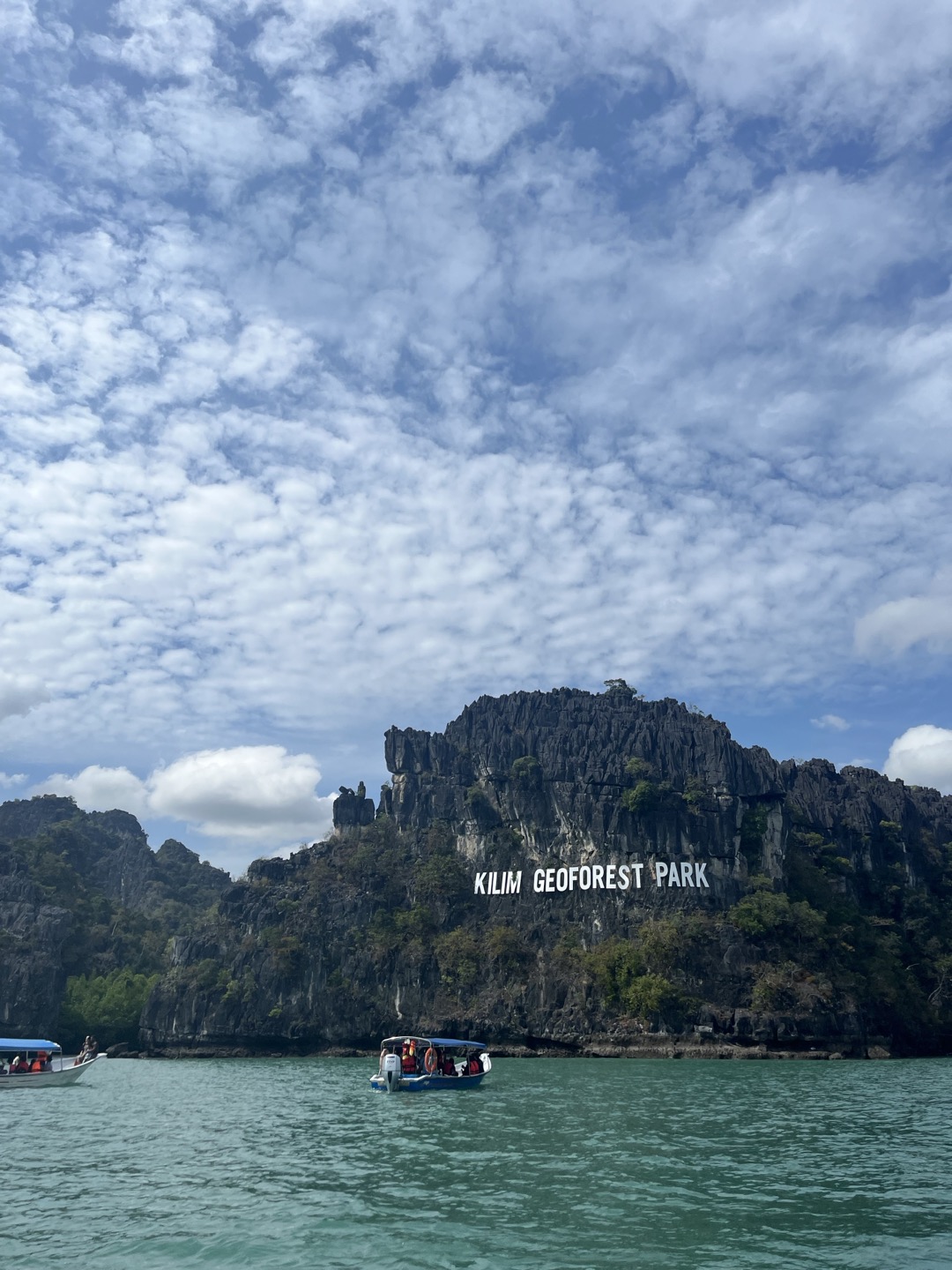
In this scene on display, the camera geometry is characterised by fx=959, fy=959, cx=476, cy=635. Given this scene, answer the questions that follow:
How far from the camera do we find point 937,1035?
85750mm

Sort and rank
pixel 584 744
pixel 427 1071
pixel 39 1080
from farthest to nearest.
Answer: pixel 584 744, pixel 39 1080, pixel 427 1071

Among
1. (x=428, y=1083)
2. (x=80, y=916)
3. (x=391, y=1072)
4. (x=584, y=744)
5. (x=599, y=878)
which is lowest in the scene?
(x=428, y=1083)

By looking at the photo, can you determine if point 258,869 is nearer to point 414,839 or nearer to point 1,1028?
point 414,839

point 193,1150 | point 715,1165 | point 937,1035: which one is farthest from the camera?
point 937,1035

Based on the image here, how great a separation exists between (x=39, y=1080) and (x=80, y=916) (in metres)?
66.1

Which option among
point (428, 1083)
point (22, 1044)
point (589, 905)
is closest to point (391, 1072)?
point (428, 1083)

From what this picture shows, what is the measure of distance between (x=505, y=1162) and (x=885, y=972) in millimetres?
74996

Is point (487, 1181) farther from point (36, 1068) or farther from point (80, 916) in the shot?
point (80, 916)

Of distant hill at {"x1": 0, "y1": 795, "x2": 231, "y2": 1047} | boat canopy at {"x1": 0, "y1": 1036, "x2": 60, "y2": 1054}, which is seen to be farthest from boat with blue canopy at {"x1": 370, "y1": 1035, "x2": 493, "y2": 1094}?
distant hill at {"x1": 0, "y1": 795, "x2": 231, "y2": 1047}

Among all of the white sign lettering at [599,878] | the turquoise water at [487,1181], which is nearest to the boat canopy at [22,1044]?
the turquoise water at [487,1181]

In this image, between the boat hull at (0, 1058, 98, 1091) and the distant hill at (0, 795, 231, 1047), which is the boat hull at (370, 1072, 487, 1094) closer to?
the boat hull at (0, 1058, 98, 1091)

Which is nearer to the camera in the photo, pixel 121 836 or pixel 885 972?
pixel 885 972

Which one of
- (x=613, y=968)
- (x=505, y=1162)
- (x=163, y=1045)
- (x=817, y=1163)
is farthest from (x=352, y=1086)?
(x=163, y=1045)

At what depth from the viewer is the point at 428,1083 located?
45.7 metres
